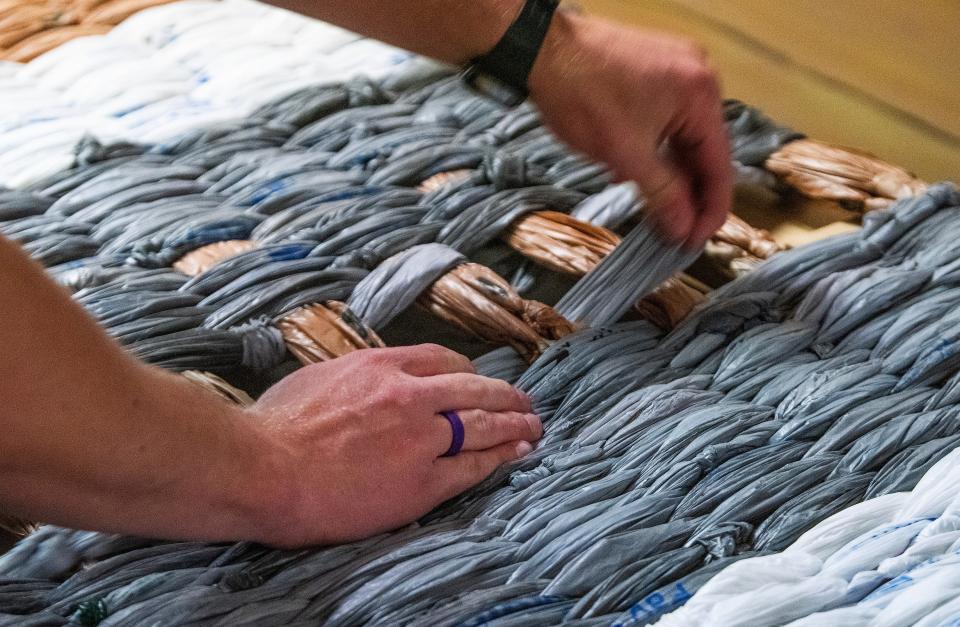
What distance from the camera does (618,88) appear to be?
0.80 m

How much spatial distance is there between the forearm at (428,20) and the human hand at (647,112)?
5 centimetres

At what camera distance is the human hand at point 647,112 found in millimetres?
798

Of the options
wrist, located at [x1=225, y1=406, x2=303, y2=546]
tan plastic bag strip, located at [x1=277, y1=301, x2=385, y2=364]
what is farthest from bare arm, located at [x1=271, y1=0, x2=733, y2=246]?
wrist, located at [x1=225, y1=406, x2=303, y2=546]

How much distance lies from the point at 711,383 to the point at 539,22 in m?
0.29

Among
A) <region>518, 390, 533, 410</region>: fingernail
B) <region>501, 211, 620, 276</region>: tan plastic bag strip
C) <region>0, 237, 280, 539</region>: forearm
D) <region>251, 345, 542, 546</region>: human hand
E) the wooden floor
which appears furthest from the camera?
the wooden floor

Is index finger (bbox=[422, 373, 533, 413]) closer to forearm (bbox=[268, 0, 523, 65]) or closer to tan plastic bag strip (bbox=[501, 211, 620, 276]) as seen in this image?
tan plastic bag strip (bbox=[501, 211, 620, 276])

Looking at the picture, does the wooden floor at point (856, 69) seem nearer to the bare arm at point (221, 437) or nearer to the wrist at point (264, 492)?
the bare arm at point (221, 437)

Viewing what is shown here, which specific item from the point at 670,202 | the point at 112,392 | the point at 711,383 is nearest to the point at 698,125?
the point at 670,202

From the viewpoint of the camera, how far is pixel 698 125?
0.81 metres

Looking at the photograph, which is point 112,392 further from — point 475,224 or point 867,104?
point 867,104

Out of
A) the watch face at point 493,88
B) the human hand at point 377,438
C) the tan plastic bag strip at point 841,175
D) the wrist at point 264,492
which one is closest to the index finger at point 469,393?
the human hand at point 377,438

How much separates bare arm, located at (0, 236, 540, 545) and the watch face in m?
0.21

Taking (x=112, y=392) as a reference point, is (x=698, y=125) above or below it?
above

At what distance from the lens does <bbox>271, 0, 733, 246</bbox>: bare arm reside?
799 millimetres
